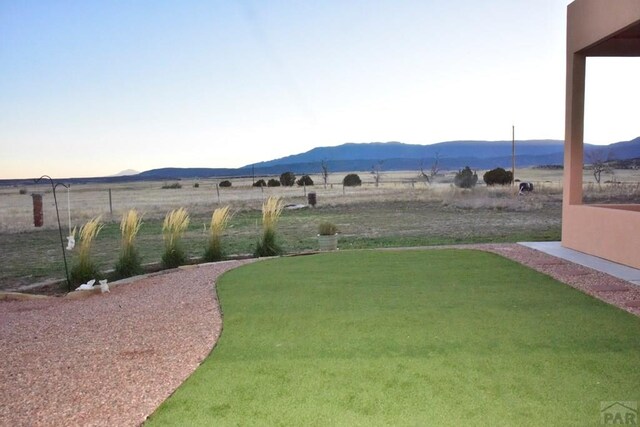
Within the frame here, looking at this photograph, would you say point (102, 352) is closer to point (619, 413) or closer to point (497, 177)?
point (619, 413)

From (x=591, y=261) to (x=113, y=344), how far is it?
558 cm

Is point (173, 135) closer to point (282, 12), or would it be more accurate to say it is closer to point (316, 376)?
point (282, 12)

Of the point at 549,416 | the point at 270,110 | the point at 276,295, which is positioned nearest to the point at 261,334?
the point at 276,295

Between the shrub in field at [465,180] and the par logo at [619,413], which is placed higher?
the shrub in field at [465,180]

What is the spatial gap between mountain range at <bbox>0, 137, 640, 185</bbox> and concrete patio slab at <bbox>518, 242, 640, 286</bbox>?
270 feet

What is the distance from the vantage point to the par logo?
239 cm

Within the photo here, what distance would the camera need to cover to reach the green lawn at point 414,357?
2.55 meters

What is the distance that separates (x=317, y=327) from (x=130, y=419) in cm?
163

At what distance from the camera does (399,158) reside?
102 meters

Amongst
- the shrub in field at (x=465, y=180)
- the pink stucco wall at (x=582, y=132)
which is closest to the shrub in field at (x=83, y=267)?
the pink stucco wall at (x=582, y=132)

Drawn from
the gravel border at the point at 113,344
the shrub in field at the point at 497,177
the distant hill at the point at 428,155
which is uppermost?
the distant hill at the point at 428,155

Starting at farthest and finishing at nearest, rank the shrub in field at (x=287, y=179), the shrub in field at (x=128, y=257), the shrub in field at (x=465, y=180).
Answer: the shrub in field at (x=287, y=179) → the shrub in field at (x=465, y=180) → the shrub in field at (x=128, y=257)

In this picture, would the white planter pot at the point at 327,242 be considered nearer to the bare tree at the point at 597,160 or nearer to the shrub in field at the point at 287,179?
the bare tree at the point at 597,160

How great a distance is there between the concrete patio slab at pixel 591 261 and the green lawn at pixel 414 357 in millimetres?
915
